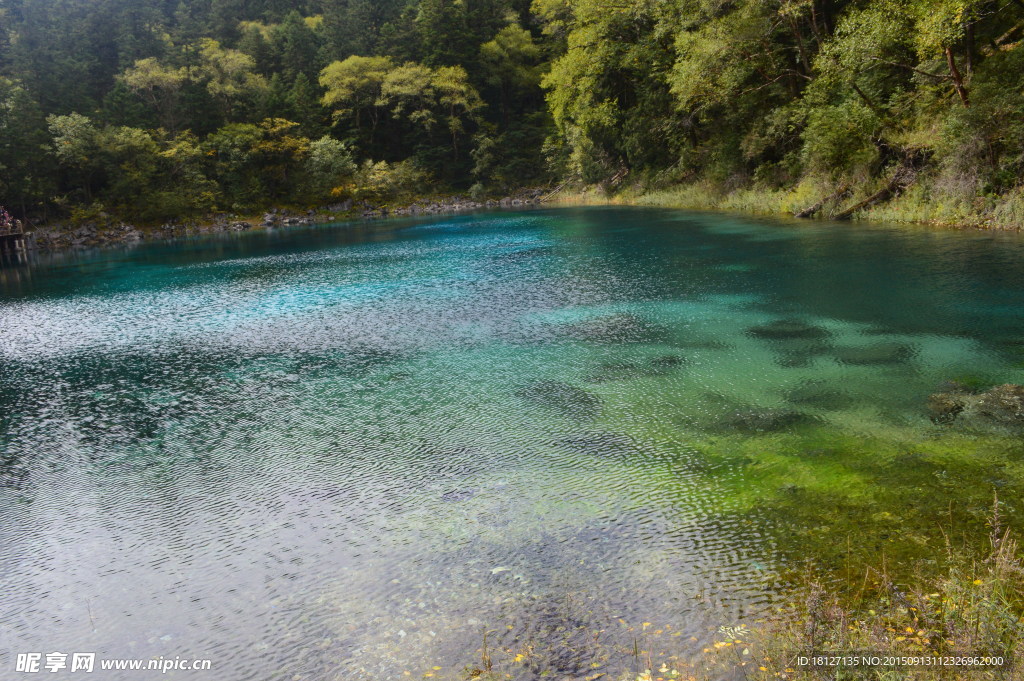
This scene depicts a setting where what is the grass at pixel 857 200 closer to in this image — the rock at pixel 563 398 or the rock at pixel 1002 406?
the rock at pixel 1002 406

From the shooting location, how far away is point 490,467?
5.68m

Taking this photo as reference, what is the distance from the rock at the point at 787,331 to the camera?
889 centimetres

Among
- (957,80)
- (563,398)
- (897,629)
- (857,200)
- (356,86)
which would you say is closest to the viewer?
(897,629)

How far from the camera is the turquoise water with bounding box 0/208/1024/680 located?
12.3 ft

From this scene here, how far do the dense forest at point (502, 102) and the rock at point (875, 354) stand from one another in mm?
10157

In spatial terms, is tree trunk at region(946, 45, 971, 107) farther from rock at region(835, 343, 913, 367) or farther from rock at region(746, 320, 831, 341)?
rock at region(835, 343, 913, 367)

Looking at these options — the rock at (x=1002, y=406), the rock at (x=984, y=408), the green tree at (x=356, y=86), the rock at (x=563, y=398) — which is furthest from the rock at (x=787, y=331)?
the green tree at (x=356, y=86)

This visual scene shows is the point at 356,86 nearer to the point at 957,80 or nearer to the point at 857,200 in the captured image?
the point at 857,200

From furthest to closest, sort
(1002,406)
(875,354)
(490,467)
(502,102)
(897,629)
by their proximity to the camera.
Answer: (502,102) < (875,354) < (1002,406) < (490,467) < (897,629)

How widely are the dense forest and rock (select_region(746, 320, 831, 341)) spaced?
9.51m

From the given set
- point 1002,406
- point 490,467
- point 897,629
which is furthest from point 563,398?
point 897,629

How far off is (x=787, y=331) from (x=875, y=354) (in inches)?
55.8

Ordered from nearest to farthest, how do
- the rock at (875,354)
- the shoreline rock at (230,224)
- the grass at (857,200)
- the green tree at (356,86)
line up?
the rock at (875,354) → the grass at (857,200) → the shoreline rock at (230,224) → the green tree at (356,86)

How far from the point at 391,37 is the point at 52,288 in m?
42.4
